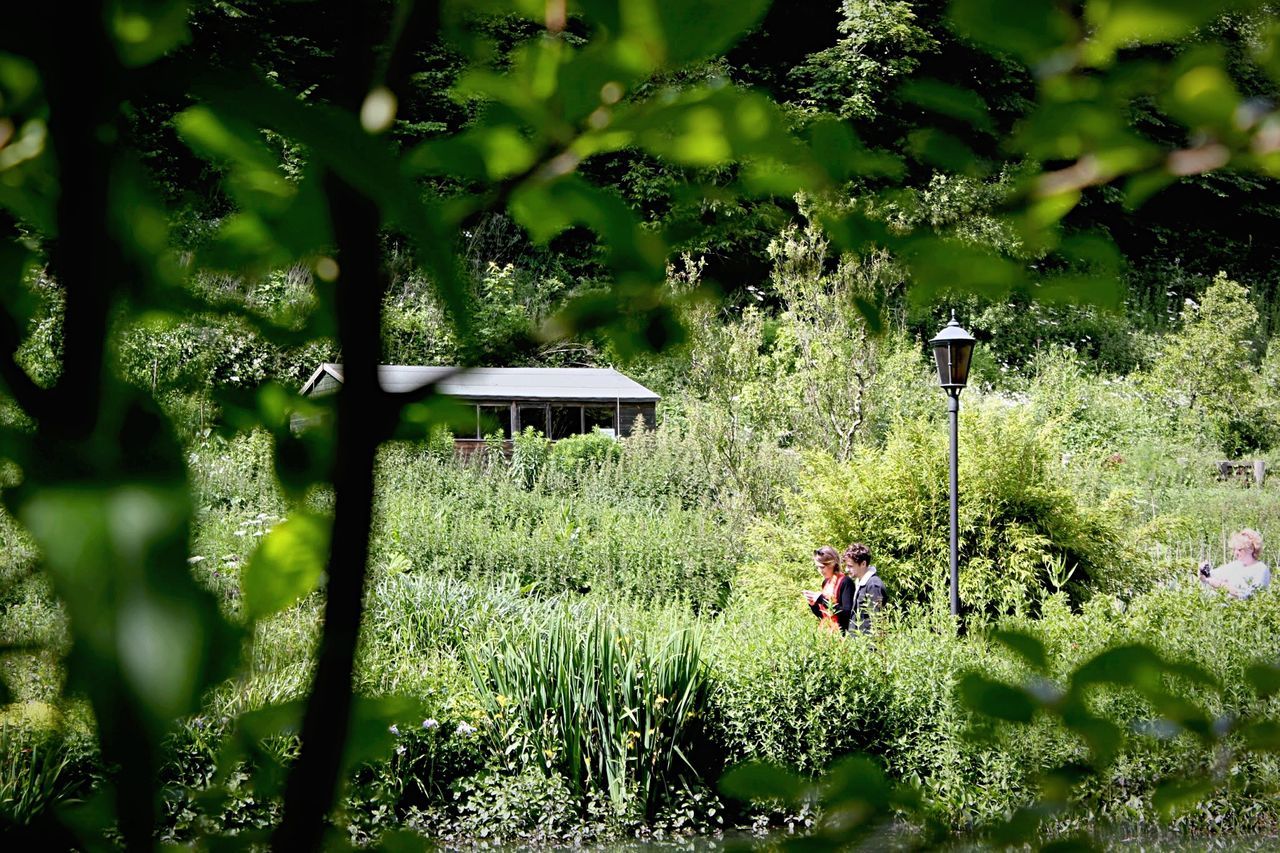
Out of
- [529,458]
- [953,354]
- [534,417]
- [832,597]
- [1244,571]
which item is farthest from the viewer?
[534,417]

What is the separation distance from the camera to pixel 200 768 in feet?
13.6

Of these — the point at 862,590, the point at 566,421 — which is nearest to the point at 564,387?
the point at 566,421

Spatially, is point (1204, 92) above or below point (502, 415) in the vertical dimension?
below

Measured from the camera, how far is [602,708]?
4785 millimetres

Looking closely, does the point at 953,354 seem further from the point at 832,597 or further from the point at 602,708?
the point at 602,708

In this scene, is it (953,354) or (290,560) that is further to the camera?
(953,354)

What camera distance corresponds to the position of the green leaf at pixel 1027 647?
514 mm

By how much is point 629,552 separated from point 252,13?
8.11 meters

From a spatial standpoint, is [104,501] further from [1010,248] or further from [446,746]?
[446,746]

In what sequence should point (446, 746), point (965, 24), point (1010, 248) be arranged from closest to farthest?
point (965, 24)
point (1010, 248)
point (446, 746)

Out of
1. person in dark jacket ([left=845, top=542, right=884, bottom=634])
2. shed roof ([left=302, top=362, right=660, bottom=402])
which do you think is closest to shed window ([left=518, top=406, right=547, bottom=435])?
shed roof ([left=302, top=362, right=660, bottom=402])

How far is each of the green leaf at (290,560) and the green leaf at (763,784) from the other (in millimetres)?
205

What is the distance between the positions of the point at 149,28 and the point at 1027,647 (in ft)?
1.46

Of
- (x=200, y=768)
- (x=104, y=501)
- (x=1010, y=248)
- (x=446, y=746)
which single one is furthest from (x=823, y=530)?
(x=104, y=501)
